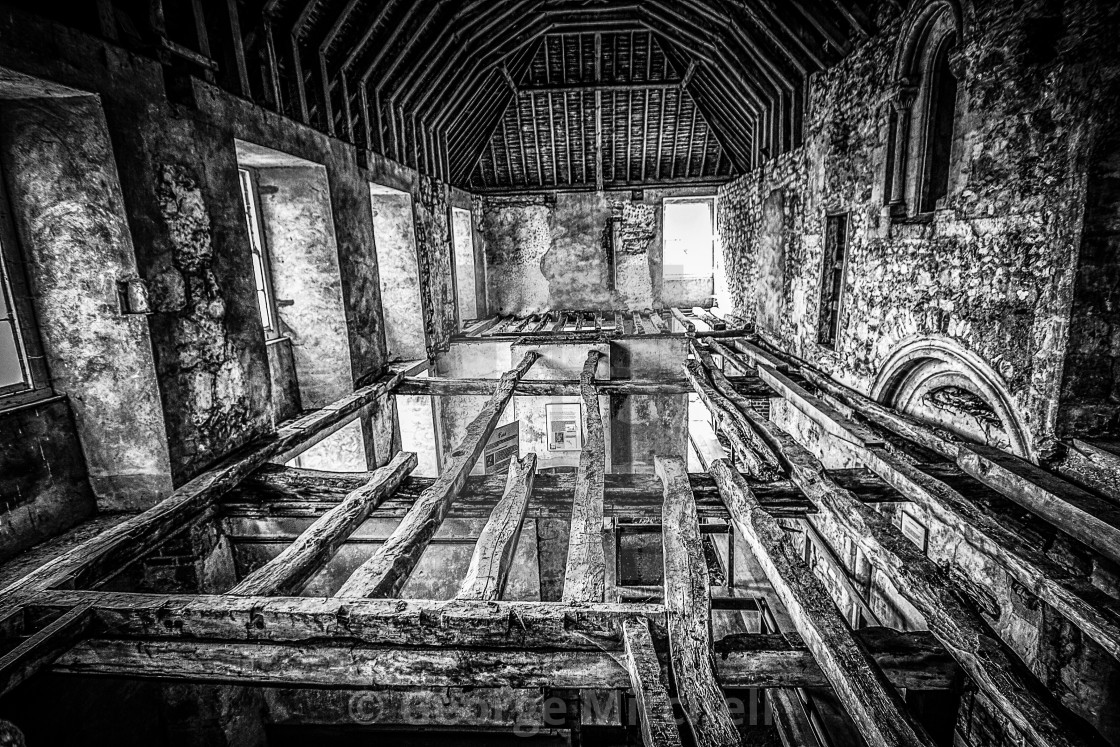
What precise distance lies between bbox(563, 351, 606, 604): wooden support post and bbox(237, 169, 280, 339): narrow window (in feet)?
11.8

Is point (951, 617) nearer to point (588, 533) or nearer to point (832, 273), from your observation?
point (588, 533)

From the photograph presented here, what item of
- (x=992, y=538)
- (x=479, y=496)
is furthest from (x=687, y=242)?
(x=992, y=538)

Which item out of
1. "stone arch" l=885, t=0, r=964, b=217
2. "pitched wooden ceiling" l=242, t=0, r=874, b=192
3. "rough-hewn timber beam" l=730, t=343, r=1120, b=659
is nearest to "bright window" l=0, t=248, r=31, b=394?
"pitched wooden ceiling" l=242, t=0, r=874, b=192

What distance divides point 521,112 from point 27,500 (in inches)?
403

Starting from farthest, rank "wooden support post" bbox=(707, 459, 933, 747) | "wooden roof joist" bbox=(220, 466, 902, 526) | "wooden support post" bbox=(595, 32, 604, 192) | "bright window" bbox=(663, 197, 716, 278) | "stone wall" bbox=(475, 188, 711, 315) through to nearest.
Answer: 1. "bright window" bbox=(663, 197, 716, 278)
2. "stone wall" bbox=(475, 188, 711, 315)
3. "wooden support post" bbox=(595, 32, 604, 192)
4. "wooden roof joist" bbox=(220, 466, 902, 526)
5. "wooden support post" bbox=(707, 459, 933, 747)

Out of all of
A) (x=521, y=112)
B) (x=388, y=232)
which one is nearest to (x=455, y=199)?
(x=521, y=112)

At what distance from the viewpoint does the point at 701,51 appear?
8.77m

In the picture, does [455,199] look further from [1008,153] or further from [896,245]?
[1008,153]

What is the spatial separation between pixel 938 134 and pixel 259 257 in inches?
257

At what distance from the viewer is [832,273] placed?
256 inches

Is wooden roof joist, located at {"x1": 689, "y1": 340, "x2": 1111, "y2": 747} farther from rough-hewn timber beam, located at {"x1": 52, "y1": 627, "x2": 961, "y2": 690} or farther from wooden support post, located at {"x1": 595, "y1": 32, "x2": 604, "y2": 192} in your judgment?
wooden support post, located at {"x1": 595, "y1": 32, "x2": 604, "y2": 192}

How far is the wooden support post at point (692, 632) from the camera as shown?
1.87 m

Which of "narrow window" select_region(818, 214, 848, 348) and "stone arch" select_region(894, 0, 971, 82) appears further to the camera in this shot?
"narrow window" select_region(818, 214, 848, 348)

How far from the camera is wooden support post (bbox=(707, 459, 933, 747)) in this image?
1737 mm
